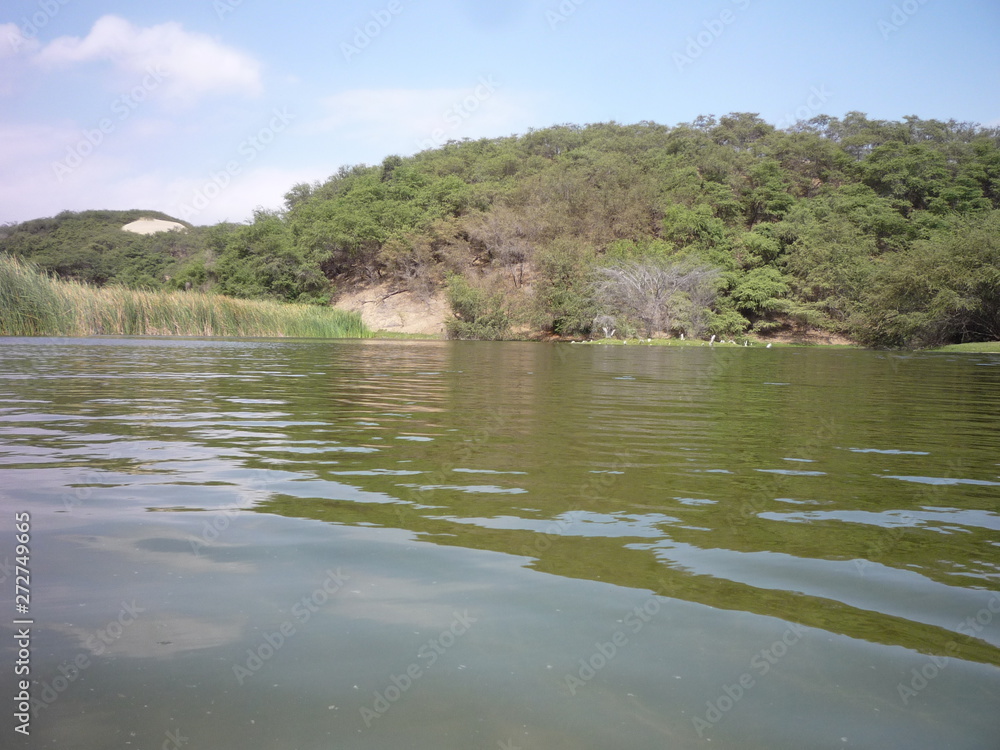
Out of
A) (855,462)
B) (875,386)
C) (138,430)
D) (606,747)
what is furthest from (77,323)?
(606,747)

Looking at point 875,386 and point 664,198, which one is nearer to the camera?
point 875,386

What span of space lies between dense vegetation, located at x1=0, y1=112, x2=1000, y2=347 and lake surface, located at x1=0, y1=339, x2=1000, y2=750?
3846 cm

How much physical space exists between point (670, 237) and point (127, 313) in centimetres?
4021

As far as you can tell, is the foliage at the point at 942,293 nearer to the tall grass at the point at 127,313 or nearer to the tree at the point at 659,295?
the tree at the point at 659,295

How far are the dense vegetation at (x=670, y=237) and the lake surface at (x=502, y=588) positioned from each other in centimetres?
3846

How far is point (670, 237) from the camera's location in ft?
194

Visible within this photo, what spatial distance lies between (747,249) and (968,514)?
182 ft

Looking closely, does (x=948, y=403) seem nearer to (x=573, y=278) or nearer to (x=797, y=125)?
(x=573, y=278)

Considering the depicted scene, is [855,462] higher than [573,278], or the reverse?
[573,278]

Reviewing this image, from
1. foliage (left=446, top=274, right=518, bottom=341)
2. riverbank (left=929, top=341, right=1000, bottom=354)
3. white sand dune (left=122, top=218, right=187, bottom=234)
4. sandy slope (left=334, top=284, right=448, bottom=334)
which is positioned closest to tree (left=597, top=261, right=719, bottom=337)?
foliage (left=446, top=274, right=518, bottom=341)

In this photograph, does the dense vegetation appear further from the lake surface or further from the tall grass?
the lake surface

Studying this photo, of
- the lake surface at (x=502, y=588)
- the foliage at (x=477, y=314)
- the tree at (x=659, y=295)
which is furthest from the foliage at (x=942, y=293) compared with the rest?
the lake surface at (x=502, y=588)

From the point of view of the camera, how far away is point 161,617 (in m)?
3.18

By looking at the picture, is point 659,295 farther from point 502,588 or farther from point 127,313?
point 502,588
